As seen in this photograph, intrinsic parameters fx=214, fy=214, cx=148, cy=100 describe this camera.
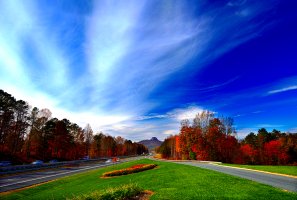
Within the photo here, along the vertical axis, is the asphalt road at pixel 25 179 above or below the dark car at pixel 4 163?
below

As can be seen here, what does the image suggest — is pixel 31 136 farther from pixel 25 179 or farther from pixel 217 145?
pixel 217 145

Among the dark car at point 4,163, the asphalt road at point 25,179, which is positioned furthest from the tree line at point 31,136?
the asphalt road at point 25,179

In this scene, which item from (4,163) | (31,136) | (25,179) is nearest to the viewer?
(25,179)

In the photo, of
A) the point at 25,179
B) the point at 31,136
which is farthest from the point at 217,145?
the point at 31,136

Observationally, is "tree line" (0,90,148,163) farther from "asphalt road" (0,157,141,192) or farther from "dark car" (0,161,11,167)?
"asphalt road" (0,157,141,192)

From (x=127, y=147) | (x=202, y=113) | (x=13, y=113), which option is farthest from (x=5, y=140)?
(x=127, y=147)

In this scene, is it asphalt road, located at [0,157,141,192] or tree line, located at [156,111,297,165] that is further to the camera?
tree line, located at [156,111,297,165]

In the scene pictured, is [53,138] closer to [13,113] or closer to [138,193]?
[13,113]

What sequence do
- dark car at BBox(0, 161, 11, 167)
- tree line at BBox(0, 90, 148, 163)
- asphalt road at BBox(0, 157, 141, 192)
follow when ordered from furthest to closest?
tree line at BBox(0, 90, 148, 163) → dark car at BBox(0, 161, 11, 167) → asphalt road at BBox(0, 157, 141, 192)

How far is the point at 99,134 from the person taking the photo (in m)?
126

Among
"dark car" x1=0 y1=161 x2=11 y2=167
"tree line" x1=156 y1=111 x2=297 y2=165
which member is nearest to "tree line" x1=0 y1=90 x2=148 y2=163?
"dark car" x1=0 y1=161 x2=11 y2=167

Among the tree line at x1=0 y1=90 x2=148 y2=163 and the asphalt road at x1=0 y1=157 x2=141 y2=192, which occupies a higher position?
the tree line at x1=0 y1=90 x2=148 y2=163

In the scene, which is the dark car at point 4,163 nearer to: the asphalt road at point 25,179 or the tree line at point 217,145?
the asphalt road at point 25,179

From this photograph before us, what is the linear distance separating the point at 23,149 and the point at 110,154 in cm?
6713
